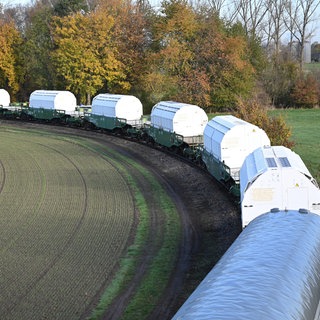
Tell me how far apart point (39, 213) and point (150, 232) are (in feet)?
18.6

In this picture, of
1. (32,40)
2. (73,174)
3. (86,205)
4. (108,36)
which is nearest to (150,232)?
(86,205)

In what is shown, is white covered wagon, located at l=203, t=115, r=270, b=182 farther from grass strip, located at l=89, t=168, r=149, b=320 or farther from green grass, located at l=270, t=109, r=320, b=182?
grass strip, located at l=89, t=168, r=149, b=320

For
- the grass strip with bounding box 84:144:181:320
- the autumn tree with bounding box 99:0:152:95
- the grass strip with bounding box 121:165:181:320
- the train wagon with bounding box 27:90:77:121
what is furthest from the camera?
the autumn tree with bounding box 99:0:152:95

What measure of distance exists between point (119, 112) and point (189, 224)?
27.4 m

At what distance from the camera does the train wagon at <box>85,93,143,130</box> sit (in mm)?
48459

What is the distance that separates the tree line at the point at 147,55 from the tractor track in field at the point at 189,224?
88.6ft

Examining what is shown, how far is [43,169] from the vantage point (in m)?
34.2

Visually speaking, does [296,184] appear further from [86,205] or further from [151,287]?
[86,205]

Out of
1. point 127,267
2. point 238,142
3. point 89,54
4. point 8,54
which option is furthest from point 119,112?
point 8,54

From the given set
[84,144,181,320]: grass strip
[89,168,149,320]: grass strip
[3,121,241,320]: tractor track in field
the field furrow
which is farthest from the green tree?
[89,168,149,320]: grass strip

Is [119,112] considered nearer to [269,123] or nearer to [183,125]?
[183,125]

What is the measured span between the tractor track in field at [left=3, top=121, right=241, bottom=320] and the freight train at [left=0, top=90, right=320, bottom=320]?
104 centimetres

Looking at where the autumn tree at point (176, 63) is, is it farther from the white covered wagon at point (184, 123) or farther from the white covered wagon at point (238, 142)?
the white covered wagon at point (238, 142)

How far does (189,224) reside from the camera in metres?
22.5
